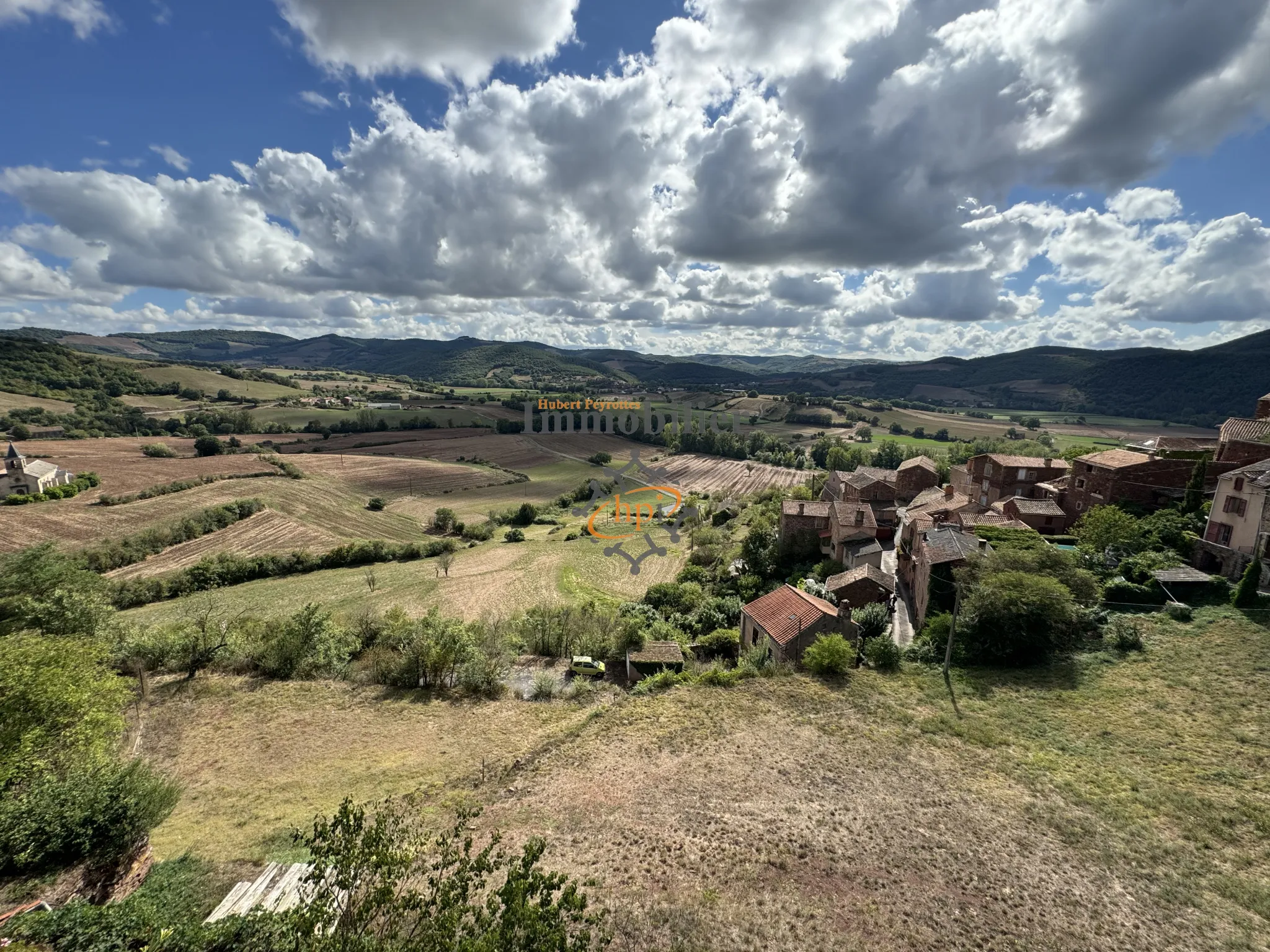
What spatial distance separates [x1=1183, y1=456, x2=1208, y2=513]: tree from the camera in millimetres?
33344

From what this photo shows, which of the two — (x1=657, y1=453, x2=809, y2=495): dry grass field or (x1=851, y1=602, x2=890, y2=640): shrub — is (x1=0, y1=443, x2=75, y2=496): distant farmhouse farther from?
(x1=657, y1=453, x2=809, y2=495): dry grass field

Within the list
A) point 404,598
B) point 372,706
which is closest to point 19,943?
point 372,706

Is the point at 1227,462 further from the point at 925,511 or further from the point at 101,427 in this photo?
the point at 101,427

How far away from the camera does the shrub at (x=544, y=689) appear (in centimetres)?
2673

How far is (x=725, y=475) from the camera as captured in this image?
110 m

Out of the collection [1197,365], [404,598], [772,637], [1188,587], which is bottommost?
[404,598]

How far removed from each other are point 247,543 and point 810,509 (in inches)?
2547

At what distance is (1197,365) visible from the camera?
7712 inches

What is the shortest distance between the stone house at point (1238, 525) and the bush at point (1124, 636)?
735 centimetres

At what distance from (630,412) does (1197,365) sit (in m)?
227

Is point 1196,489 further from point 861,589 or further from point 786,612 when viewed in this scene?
point 786,612

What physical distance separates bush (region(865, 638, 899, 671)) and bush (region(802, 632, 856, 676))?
1.52 metres

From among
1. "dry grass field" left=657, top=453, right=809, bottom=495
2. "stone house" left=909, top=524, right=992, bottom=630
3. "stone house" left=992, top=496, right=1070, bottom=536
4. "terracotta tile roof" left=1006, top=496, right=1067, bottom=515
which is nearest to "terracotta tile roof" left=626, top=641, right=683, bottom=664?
"stone house" left=909, top=524, right=992, bottom=630

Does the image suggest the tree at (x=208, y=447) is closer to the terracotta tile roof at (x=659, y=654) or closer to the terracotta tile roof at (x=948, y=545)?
the terracotta tile roof at (x=659, y=654)
